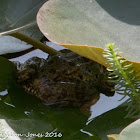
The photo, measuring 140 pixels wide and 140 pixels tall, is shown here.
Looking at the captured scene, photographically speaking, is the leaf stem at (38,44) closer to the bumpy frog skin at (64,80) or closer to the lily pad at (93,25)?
the bumpy frog skin at (64,80)

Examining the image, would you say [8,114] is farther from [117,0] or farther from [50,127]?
[117,0]

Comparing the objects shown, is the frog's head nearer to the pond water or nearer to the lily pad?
the pond water

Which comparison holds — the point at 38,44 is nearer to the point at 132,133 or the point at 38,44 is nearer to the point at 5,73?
the point at 5,73

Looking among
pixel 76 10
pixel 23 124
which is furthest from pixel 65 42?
pixel 23 124

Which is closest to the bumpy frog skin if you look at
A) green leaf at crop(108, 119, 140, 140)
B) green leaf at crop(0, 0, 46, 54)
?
green leaf at crop(0, 0, 46, 54)

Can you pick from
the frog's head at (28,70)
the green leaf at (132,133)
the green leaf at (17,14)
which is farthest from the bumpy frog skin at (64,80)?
the green leaf at (132,133)

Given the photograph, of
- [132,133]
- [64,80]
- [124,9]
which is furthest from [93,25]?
[132,133]
